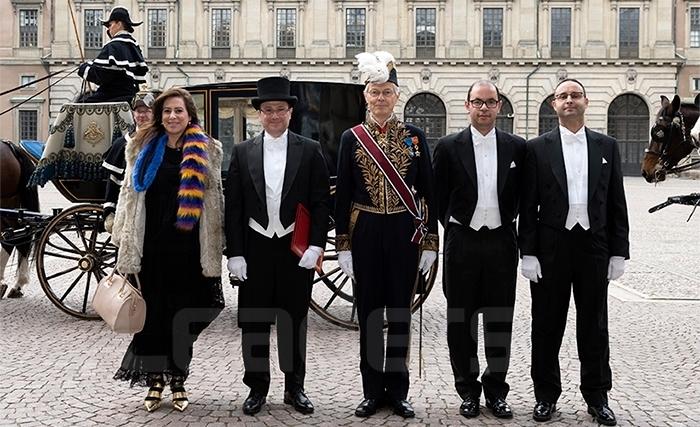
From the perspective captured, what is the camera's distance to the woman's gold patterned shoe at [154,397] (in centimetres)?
478

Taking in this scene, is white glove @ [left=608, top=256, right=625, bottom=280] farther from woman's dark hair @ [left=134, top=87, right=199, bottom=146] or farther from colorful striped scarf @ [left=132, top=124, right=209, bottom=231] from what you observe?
woman's dark hair @ [left=134, top=87, right=199, bottom=146]

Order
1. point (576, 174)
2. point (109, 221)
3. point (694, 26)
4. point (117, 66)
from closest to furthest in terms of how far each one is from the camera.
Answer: point (576, 174), point (109, 221), point (117, 66), point (694, 26)

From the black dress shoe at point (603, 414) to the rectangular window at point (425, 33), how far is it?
130 ft

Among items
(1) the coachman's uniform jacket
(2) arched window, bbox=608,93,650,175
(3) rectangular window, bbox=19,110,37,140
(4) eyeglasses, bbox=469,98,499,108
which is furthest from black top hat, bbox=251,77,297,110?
(3) rectangular window, bbox=19,110,37,140

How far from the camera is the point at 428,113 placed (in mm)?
43688

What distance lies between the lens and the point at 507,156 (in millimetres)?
4707

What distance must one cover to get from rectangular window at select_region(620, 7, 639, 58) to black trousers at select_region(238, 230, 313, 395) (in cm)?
4198

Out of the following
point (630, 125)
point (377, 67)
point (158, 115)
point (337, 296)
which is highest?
point (630, 125)

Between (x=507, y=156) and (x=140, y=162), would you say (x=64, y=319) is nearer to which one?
(x=140, y=162)

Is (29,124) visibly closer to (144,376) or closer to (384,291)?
(144,376)

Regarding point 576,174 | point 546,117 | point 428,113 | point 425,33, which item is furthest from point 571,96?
point 546,117

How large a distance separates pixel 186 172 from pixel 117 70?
3272mm

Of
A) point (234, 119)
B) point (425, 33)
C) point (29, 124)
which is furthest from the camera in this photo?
point (29, 124)

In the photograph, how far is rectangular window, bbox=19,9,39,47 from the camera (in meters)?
43.7
